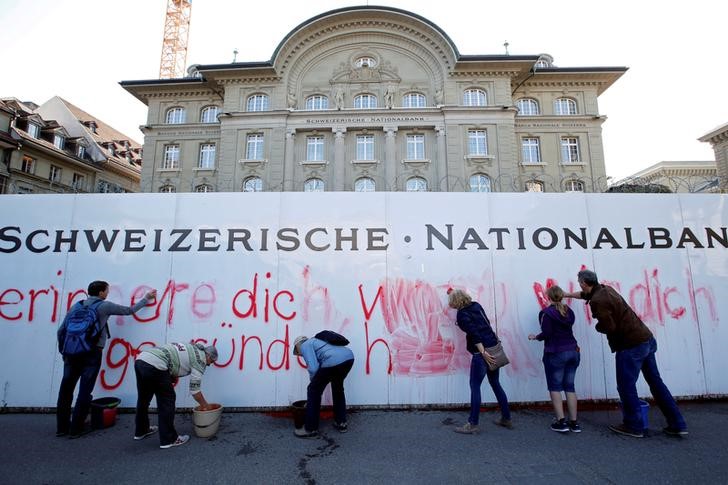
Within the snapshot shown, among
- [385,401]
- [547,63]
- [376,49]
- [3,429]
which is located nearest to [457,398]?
[385,401]

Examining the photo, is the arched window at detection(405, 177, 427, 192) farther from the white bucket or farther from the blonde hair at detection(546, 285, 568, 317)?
the white bucket

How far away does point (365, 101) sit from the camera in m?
25.6

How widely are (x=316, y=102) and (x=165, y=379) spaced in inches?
964

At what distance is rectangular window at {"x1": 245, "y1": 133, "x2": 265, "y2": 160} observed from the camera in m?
24.8

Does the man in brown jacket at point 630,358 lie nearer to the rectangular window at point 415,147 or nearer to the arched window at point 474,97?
the rectangular window at point 415,147

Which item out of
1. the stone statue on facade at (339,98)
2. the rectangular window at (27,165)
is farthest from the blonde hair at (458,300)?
the rectangular window at (27,165)

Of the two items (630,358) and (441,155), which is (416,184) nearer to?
(441,155)

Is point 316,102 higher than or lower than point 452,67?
lower

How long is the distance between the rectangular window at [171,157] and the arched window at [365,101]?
13.3m

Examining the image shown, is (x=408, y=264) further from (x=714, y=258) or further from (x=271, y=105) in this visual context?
(x=271, y=105)

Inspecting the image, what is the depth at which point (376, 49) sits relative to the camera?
26250 millimetres

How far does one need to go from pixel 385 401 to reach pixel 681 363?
14.7 ft

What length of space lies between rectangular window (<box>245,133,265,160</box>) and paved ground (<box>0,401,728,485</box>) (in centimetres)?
2161

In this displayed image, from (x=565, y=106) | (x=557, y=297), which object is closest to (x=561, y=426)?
(x=557, y=297)
